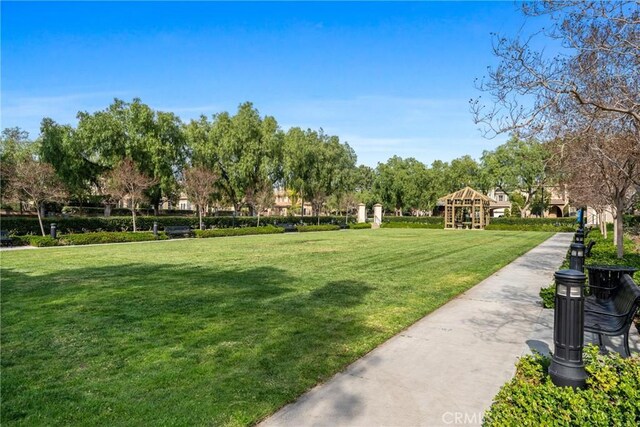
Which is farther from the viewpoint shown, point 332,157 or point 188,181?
point 332,157

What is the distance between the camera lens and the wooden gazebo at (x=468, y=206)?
4019cm

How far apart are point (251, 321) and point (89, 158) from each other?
35313 mm

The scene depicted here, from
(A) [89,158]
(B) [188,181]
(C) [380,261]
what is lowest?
(C) [380,261]

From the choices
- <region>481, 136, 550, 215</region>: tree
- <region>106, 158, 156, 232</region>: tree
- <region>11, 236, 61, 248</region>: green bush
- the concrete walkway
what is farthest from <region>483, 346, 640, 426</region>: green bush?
<region>481, 136, 550, 215</region>: tree

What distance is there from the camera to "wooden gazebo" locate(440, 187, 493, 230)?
40.2m

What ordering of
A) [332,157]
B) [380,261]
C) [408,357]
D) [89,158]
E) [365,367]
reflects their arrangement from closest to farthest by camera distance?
[365,367]
[408,357]
[380,261]
[89,158]
[332,157]

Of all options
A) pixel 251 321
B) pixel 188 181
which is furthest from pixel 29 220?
pixel 251 321

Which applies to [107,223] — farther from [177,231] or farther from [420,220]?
[420,220]

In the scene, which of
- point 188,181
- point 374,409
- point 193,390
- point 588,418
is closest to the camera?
point 588,418

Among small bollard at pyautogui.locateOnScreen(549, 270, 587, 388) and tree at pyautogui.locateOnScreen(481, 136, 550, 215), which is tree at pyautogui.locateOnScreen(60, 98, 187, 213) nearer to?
small bollard at pyautogui.locateOnScreen(549, 270, 587, 388)

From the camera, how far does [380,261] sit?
13.6 meters

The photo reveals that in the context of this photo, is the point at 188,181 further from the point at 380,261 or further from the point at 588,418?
the point at 588,418

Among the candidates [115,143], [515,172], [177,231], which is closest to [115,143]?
[115,143]

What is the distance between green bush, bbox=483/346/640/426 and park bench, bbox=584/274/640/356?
162 cm
